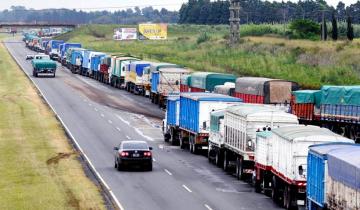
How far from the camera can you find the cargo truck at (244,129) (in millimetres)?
41656

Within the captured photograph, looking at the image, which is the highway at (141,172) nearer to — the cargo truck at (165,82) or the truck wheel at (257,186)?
the truck wheel at (257,186)

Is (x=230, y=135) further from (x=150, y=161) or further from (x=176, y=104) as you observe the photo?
(x=176, y=104)

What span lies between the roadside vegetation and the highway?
1224 millimetres

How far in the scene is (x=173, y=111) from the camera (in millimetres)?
58781

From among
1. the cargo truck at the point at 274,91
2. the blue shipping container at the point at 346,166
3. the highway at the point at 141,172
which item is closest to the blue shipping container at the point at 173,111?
the highway at the point at 141,172

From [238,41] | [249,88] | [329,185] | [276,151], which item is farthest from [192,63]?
[329,185]

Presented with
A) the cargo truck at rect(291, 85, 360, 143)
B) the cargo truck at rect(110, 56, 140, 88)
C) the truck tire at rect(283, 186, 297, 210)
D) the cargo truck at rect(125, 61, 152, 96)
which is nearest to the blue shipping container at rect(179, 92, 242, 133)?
the cargo truck at rect(291, 85, 360, 143)

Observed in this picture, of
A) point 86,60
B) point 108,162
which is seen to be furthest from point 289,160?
point 86,60

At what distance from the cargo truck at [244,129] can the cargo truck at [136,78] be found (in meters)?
50.6

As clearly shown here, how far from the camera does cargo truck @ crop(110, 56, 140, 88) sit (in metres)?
105

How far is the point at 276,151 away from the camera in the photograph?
119 feet

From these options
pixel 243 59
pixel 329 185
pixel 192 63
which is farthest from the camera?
pixel 192 63

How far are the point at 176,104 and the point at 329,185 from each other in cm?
3145

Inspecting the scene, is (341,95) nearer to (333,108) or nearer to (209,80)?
(333,108)
